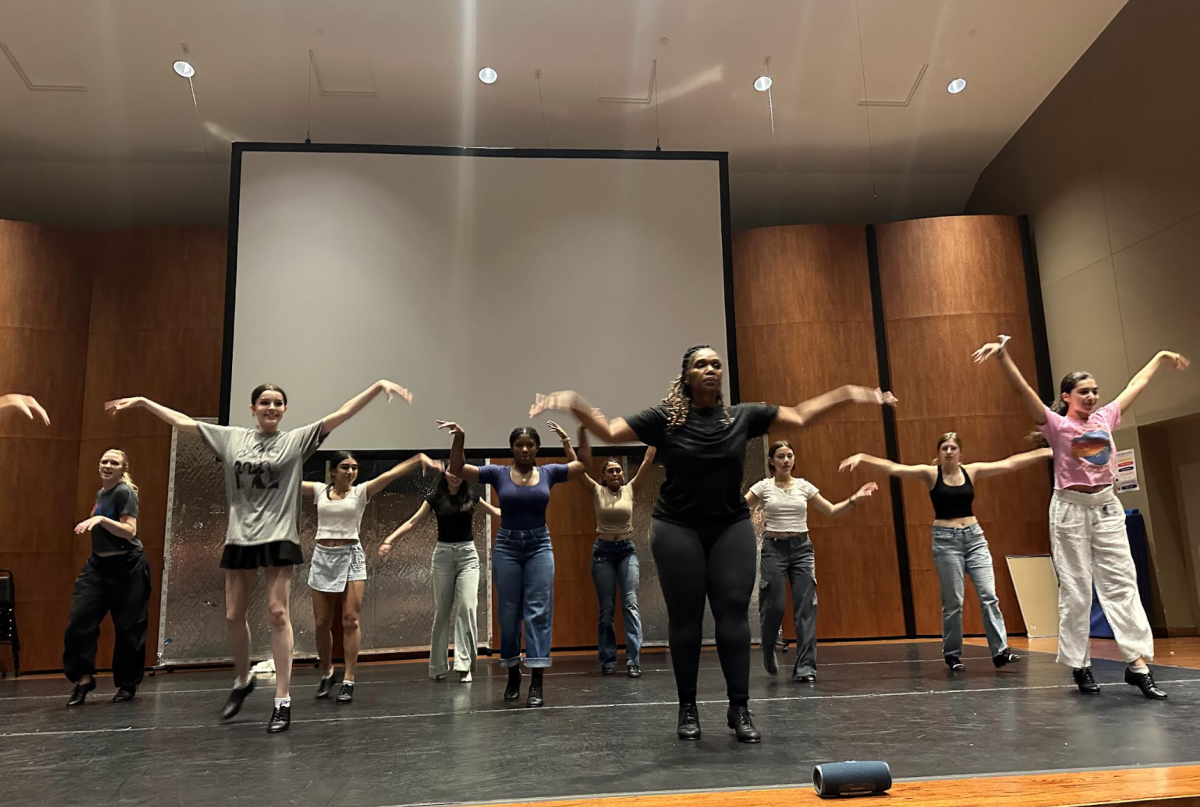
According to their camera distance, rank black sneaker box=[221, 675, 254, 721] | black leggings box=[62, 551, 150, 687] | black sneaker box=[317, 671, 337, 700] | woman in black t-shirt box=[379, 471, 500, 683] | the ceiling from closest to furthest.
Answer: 1. black sneaker box=[221, 675, 254, 721]
2. black sneaker box=[317, 671, 337, 700]
3. black leggings box=[62, 551, 150, 687]
4. woman in black t-shirt box=[379, 471, 500, 683]
5. the ceiling

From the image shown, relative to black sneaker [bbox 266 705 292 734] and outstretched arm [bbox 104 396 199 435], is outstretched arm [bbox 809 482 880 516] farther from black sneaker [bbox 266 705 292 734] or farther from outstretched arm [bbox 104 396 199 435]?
outstretched arm [bbox 104 396 199 435]

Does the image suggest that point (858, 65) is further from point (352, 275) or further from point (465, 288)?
point (352, 275)

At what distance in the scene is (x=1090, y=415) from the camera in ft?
12.3

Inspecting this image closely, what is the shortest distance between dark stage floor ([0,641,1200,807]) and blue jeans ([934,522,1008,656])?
0.83ft

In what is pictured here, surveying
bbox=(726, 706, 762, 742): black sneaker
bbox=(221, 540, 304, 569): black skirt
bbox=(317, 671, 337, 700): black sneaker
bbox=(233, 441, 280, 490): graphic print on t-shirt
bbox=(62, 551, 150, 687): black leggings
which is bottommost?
bbox=(317, 671, 337, 700): black sneaker

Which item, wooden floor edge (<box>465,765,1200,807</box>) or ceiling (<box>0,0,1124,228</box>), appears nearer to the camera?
wooden floor edge (<box>465,765,1200,807</box>)

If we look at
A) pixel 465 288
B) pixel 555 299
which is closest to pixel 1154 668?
pixel 555 299

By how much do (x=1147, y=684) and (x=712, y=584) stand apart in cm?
216

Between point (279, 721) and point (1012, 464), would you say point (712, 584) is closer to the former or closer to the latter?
point (279, 721)

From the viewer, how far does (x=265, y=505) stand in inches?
136

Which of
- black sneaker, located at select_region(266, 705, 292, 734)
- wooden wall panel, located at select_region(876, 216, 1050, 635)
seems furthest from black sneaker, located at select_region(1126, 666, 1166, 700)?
wooden wall panel, located at select_region(876, 216, 1050, 635)

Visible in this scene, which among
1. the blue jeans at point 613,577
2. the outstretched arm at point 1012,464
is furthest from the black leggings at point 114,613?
the outstretched arm at point 1012,464

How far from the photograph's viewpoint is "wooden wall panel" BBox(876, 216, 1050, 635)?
785 centimetres

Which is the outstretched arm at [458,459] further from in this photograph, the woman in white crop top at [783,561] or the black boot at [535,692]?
the woman in white crop top at [783,561]
